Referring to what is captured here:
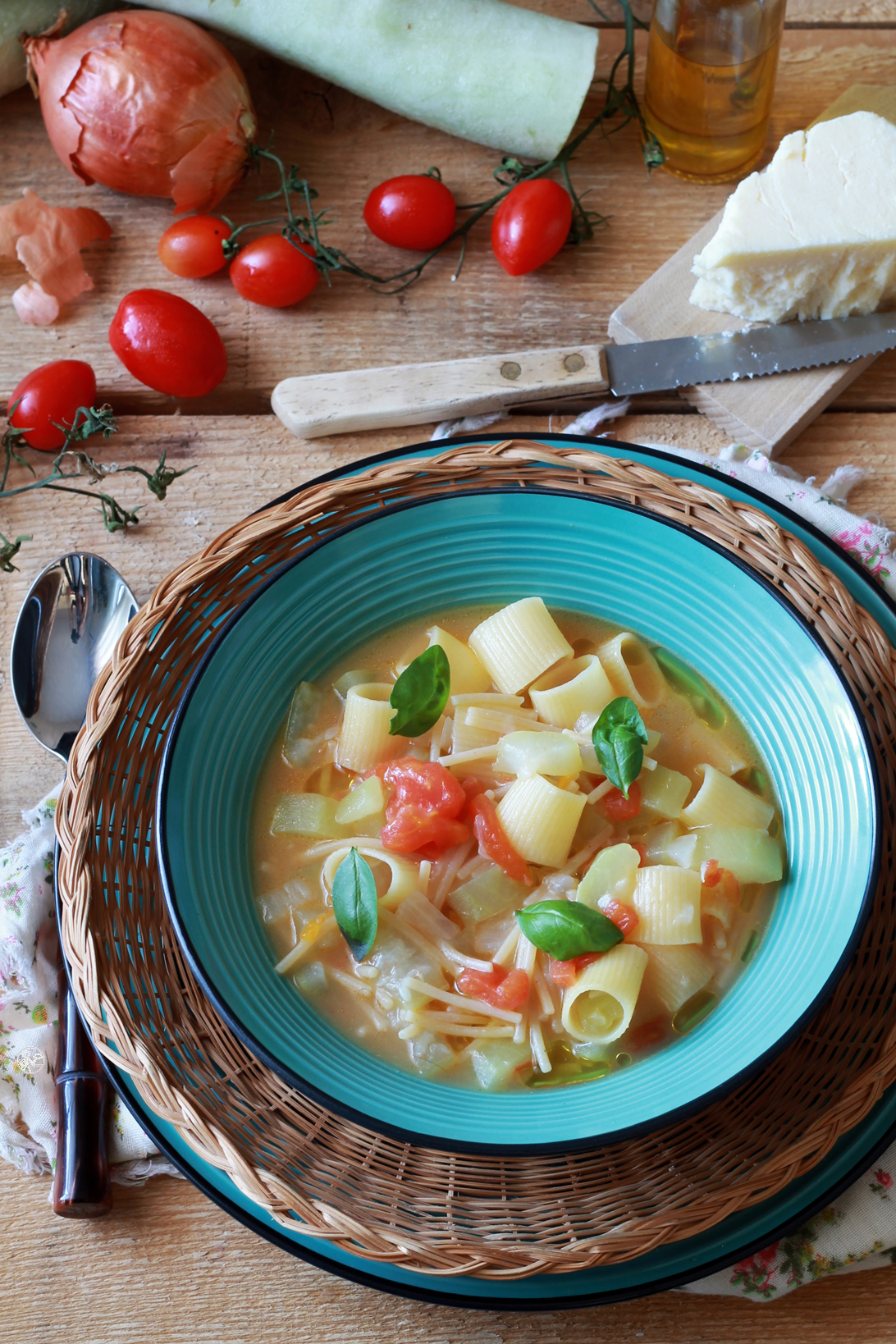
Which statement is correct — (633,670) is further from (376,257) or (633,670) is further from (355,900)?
(376,257)

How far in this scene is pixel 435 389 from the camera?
2645 millimetres

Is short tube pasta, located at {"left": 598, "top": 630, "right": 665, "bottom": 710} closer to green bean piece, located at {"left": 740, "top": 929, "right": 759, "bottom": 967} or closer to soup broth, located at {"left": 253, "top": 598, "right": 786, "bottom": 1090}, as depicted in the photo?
soup broth, located at {"left": 253, "top": 598, "right": 786, "bottom": 1090}

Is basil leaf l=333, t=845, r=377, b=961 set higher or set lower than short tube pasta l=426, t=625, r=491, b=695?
lower

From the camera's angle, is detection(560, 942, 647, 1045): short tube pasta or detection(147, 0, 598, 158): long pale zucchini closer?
detection(560, 942, 647, 1045): short tube pasta

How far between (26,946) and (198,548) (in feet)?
3.34

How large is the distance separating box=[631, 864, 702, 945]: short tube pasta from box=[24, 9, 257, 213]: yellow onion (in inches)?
86.3

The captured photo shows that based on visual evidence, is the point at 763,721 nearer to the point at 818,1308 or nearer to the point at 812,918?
the point at 812,918

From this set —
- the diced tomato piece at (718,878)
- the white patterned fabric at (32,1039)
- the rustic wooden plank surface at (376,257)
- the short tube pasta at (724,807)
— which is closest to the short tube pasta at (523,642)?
the short tube pasta at (724,807)

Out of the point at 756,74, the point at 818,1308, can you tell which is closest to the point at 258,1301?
the point at 818,1308

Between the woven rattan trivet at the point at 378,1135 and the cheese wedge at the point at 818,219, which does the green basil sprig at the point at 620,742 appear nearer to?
the woven rattan trivet at the point at 378,1135

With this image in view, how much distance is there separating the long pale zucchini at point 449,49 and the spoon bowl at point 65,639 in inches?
61.2

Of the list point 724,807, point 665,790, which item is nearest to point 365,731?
point 665,790

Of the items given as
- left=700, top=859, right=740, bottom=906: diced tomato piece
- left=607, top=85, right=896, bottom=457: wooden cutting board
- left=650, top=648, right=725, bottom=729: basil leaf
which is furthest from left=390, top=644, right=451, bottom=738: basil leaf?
left=607, top=85, right=896, bottom=457: wooden cutting board

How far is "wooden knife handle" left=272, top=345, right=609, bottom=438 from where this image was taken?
2.63m
